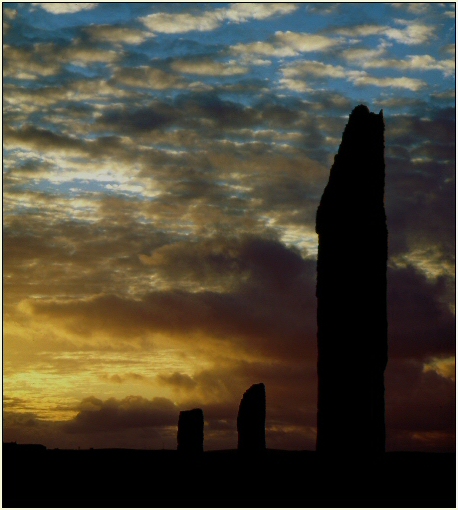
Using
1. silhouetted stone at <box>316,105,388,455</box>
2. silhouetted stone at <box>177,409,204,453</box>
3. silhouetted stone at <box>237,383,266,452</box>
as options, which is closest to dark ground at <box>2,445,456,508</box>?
silhouetted stone at <box>316,105,388,455</box>

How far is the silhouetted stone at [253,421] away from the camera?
18.4 meters

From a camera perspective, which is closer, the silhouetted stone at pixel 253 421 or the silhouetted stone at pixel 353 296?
the silhouetted stone at pixel 353 296

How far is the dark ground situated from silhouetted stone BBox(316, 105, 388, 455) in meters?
0.65

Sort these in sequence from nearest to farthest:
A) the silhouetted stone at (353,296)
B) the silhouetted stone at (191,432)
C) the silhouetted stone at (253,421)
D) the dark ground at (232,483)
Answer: the dark ground at (232,483) → the silhouetted stone at (353,296) → the silhouetted stone at (253,421) → the silhouetted stone at (191,432)

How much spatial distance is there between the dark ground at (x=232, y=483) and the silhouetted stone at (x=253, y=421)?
198 centimetres

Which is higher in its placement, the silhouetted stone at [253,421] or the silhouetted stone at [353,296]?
the silhouetted stone at [353,296]

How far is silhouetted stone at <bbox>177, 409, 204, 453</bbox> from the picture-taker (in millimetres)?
19484

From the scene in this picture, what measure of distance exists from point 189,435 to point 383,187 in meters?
8.72

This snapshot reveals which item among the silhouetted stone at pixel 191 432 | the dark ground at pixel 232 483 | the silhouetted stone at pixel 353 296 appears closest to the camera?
the dark ground at pixel 232 483

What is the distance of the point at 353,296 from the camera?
531 inches

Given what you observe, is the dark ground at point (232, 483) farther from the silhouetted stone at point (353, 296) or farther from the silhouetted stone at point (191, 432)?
the silhouetted stone at point (191, 432)

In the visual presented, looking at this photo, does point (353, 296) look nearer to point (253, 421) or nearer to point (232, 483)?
point (232, 483)

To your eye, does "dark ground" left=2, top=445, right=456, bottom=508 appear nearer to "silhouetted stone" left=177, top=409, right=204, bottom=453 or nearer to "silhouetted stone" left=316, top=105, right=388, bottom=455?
"silhouetted stone" left=316, top=105, right=388, bottom=455

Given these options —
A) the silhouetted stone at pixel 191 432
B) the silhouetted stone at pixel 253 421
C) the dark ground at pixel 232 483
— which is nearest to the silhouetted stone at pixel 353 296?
the dark ground at pixel 232 483
